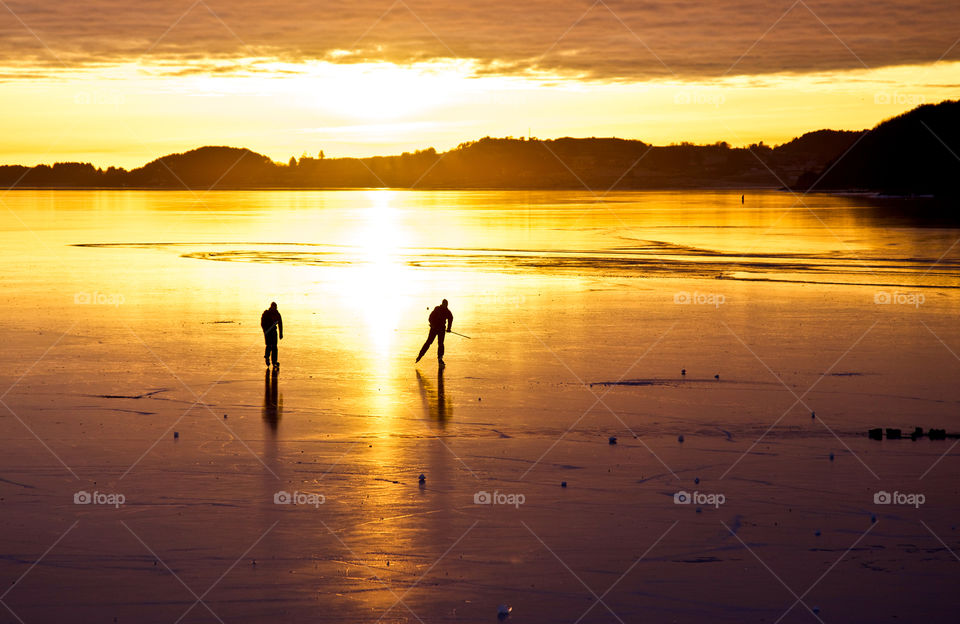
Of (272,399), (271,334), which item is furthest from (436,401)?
(271,334)

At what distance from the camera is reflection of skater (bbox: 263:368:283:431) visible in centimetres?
1553

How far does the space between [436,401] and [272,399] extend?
8.59 feet

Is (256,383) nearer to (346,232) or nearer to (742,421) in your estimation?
(742,421)

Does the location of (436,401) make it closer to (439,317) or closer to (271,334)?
(439,317)

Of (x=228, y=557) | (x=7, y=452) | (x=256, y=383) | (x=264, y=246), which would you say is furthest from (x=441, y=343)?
(x=264, y=246)

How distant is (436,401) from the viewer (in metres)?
16.9

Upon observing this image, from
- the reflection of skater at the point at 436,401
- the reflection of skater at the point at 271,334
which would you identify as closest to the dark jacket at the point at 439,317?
the reflection of skater at the point at 436,401

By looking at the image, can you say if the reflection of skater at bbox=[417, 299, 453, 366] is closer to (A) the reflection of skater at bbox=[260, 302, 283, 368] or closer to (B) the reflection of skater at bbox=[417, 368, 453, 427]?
(B) the reflection of skater at bbox=[417, 368, 453, 427]

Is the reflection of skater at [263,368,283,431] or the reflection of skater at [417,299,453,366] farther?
the reflection of skater at [417,299,453,366]

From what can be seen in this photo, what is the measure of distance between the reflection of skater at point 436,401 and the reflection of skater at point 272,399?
90.0 inches

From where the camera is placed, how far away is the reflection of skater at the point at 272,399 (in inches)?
611

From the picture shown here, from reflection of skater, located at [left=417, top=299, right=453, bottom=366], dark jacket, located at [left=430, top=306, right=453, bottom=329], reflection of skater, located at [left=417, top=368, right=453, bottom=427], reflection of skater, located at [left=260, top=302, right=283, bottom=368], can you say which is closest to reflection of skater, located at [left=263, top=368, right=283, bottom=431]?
reflection of skater, located at [left=260, top=302, right=283, bottom=368]

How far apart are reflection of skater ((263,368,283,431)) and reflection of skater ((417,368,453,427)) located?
2.29m

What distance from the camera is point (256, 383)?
712 inches
